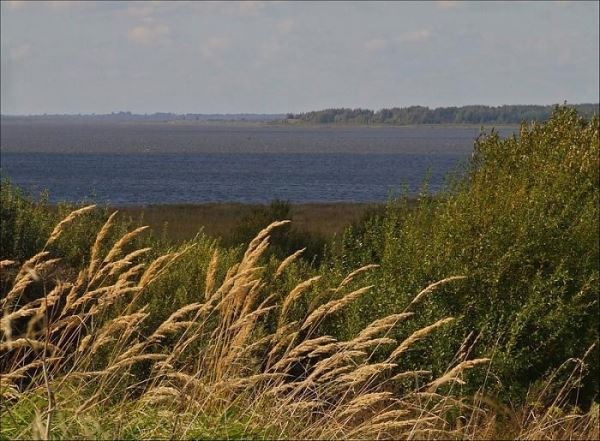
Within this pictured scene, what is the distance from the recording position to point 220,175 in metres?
132

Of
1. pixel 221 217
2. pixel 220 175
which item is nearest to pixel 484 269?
pixel 221 217

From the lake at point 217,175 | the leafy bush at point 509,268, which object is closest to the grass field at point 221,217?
the lake at point 217,175

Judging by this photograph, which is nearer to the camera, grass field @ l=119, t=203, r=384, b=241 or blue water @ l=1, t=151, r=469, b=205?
grass field @ l=119, t=203, r=384, b=241

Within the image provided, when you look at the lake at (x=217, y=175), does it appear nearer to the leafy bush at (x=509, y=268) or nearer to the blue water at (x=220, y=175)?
Answer: the blue water at (x=220, y=175)

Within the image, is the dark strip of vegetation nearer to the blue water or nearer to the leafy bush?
the leafy bush

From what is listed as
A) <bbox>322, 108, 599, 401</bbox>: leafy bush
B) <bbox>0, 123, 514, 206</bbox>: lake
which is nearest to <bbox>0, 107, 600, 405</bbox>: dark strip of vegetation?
<bbox>322, 108, 599, 401</bbox>: leafy bush

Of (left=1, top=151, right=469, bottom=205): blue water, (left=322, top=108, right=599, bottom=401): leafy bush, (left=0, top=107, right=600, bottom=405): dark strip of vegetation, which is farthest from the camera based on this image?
(left=1, top=151, right=469, bottom=205): blue water

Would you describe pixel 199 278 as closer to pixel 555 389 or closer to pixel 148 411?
pixel 555 389

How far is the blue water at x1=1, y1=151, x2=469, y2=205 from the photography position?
3770 inches

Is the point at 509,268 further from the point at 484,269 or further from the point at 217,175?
the point at 217,175

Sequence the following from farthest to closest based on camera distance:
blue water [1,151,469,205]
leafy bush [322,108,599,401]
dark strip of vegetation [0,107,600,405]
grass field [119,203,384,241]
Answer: blue water [1,151,469,205] → grass field [119,203,384,241] → leafy bush [322,108,599,401] → dark strip of vegetation [0,107,600,405]

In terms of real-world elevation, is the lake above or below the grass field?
below

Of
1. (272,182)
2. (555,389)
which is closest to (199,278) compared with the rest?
(555,389)

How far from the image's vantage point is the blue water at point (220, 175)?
3770 inches
